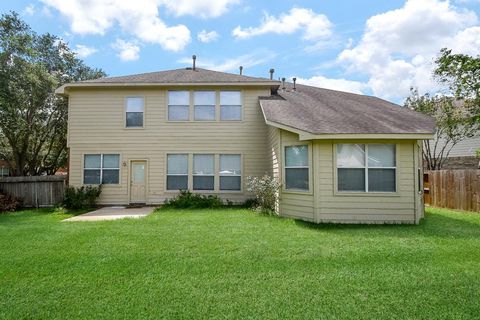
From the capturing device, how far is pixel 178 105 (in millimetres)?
12641

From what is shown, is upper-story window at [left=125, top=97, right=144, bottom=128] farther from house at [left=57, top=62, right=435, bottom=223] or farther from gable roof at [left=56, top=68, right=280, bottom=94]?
gable roof at [left=56, top=68, right=280, bottom=94]

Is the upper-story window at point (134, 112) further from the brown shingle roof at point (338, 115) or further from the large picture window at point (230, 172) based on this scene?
the brown shingle roof at point (338, 115)

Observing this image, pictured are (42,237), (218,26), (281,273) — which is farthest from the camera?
(218,26)

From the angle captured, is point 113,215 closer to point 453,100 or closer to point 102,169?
point 102,169

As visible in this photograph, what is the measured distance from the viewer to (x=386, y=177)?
8.34 metres

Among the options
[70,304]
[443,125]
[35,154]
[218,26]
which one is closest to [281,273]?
[70,304]

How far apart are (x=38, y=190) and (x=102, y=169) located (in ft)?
9.75

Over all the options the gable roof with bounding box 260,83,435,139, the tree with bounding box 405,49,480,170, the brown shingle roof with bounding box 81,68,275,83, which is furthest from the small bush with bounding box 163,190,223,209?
the tree with bounding box 405,49,480,170

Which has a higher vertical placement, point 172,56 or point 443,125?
point 172,56

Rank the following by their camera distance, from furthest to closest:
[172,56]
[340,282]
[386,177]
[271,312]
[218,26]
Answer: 1. [172,56]
2. [218,26]
3. [386,177]
4. [340,282]
5. [271,312]

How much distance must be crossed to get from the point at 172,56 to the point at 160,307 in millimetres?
14590

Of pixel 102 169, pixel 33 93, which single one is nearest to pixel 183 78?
pixel 102 169

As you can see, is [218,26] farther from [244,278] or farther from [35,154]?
[35,154]

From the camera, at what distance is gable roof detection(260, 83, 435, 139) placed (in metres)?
8.27
